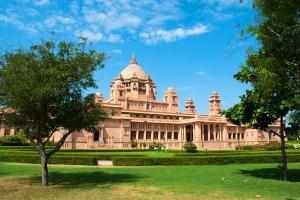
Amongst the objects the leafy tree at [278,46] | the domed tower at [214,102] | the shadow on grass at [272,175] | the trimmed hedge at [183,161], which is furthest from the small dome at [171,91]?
the leafy tree at [278,46]

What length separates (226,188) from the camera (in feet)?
46.7

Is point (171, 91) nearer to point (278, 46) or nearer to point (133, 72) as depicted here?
point (133, 72)

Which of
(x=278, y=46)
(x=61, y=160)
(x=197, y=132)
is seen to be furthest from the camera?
(x=197, y=132)

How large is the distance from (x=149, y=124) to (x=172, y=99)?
17.2 m

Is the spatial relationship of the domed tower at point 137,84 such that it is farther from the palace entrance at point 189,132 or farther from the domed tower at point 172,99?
the palace entrance at point 189,132

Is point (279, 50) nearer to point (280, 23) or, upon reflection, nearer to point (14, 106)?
point (280, 23)

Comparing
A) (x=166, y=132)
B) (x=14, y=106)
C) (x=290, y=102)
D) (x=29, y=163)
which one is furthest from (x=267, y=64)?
(x=166, y=132)

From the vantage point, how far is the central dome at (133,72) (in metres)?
98.0

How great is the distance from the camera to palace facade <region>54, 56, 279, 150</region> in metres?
66.8

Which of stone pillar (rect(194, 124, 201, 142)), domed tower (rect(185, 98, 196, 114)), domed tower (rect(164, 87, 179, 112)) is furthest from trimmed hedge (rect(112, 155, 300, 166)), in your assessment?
domed tower (rect(185, 98, 196, 114))

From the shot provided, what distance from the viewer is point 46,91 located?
47.5ft

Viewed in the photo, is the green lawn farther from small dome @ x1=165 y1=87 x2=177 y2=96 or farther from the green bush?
small dome @ x1=165 y1=87 x2=177 y2=96

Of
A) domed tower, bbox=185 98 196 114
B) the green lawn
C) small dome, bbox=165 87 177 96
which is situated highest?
small dome, bbox=165 87 177 96

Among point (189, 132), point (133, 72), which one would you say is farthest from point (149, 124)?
point (133, 72)
